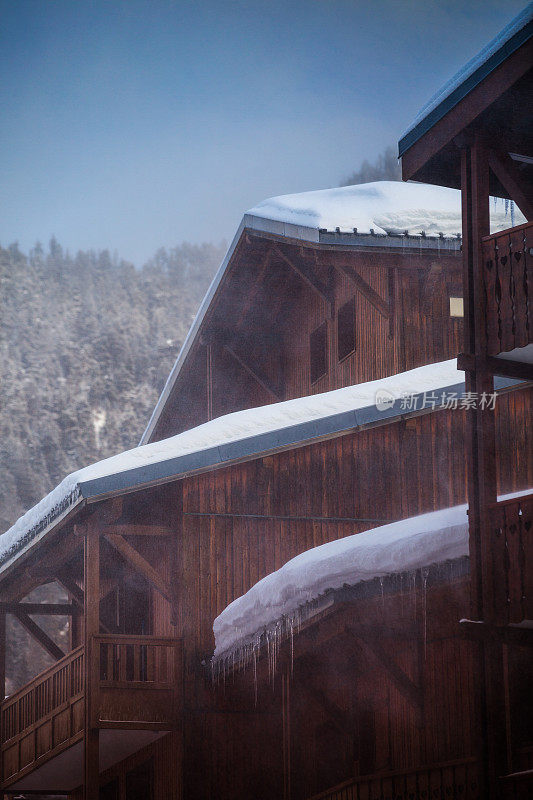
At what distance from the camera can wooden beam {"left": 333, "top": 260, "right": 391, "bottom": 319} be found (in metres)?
13.7

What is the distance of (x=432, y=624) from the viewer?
936 cm

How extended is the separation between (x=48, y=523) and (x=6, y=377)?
44401 millimetres

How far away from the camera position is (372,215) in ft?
46.8

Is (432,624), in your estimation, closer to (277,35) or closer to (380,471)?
(380,471)

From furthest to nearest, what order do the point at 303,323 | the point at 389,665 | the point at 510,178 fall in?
the point at 303,323, the point at 389,665, the point at 510,178

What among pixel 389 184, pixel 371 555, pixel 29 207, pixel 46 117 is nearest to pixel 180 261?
pixel 29 207

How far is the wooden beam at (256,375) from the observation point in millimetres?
18344

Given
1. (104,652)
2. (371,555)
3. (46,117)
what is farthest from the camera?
(46,117)

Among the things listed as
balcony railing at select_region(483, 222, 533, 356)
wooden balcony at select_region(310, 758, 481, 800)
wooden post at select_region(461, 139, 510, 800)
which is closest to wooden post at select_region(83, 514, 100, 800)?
wooden balcony at select_region(310, 758, 481, 800)

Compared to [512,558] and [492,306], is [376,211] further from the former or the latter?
[512,558]

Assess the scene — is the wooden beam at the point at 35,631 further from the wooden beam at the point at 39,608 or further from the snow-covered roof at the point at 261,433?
the snow-covered roof at the point at 261,433

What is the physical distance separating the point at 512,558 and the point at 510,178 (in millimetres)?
2945

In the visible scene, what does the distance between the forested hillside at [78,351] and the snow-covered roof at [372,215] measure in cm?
3049

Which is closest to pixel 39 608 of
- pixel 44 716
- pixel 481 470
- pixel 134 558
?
pixel 44 716
